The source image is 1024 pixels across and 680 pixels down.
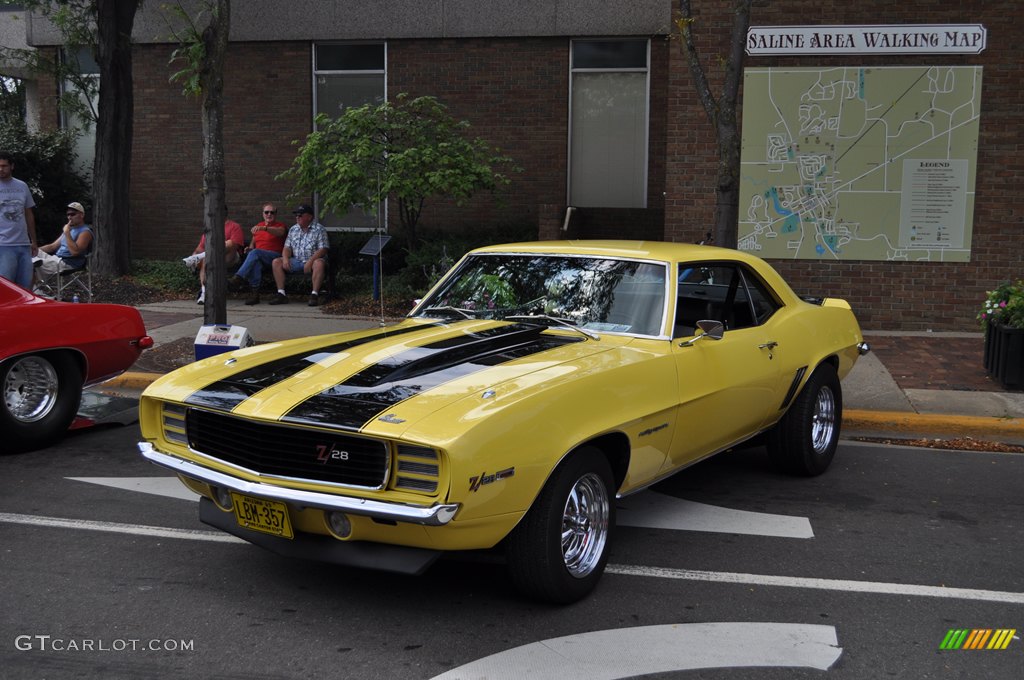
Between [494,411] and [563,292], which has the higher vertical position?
[563,292]

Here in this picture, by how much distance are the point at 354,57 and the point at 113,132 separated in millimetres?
4054

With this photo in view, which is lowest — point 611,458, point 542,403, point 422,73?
point 611,458

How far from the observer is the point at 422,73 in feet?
52.7

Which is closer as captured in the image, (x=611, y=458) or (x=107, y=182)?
(x=611, y=458)

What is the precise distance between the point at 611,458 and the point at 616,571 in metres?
0.56

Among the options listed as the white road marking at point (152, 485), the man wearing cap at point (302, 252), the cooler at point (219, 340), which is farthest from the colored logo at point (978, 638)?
the man wearing cap at point (302, 252)

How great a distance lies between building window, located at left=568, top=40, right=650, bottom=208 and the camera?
15.8 m

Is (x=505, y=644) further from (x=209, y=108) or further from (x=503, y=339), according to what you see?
(x=209, y=108)

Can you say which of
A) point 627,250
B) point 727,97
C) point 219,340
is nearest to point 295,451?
point 627,250

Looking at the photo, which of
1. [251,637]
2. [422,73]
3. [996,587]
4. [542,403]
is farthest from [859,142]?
[251,637]

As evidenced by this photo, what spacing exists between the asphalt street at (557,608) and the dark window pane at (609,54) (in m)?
11.0

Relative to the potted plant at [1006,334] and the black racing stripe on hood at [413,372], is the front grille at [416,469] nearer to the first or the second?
the black racing stripe on hood at [413,372]

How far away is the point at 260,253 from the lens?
13891 mm

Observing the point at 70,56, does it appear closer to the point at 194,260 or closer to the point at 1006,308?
the point at 194,260
